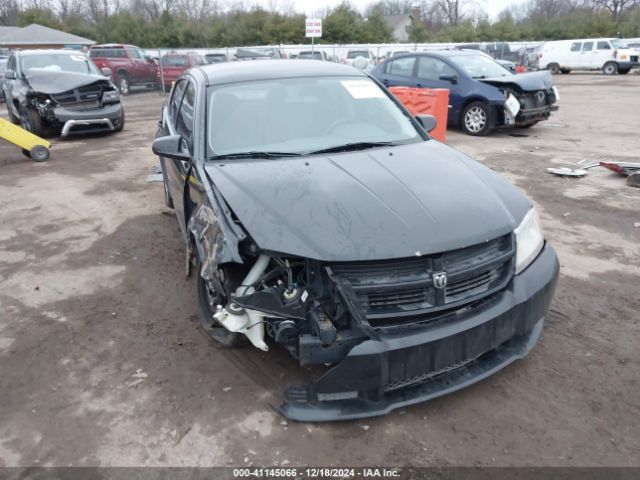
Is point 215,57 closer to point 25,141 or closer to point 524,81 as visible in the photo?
point 25,141

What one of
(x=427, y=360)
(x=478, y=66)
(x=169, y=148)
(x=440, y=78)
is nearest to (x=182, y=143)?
(x=169, y=148)

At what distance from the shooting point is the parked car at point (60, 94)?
1031 centimetres

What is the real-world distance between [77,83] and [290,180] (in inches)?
356

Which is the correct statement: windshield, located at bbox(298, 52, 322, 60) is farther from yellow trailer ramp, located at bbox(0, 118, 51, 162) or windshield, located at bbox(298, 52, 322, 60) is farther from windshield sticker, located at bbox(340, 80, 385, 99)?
windshield sticker, located at bbox(340, 80, 385, 99)

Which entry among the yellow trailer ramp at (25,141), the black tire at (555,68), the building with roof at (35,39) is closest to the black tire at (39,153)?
the yellow trailer ramp at (25,141)

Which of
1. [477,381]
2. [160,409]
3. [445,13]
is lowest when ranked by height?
[160,409]

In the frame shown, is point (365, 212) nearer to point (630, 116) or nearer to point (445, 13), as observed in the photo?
point (630, 116)

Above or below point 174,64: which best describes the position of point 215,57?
above

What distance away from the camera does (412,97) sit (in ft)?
33.2

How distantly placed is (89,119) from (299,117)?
8.35 metres

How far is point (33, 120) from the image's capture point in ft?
34.9

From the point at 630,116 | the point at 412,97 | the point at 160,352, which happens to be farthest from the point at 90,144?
the point at 630,116

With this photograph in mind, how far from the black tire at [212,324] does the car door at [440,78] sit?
8.80 m

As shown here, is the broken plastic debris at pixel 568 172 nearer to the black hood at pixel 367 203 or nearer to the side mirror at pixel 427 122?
the side mirror at pixel 427 122
